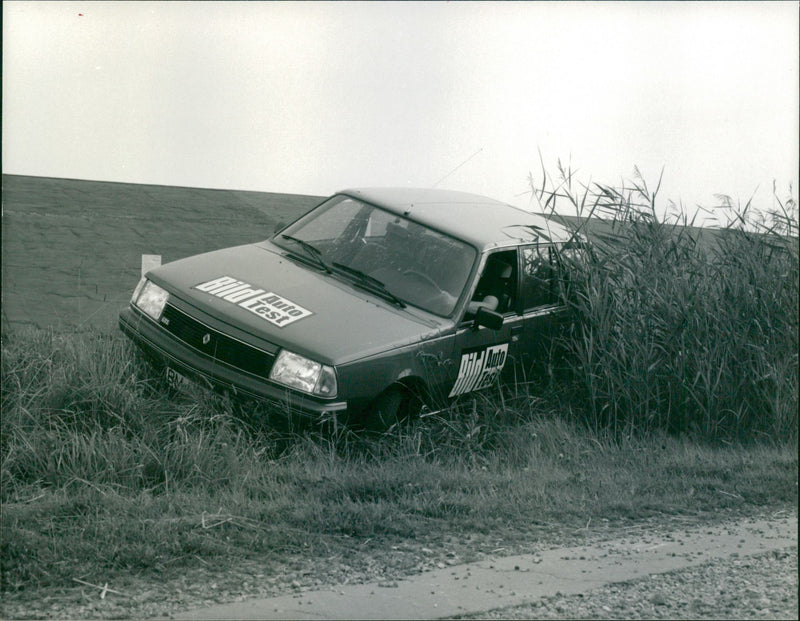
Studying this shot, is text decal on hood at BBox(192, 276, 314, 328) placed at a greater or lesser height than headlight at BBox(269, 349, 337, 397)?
greater

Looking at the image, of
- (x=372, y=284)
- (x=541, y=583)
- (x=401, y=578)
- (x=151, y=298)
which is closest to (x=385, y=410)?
(x=372, y=284)

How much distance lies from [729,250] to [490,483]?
13.7ft

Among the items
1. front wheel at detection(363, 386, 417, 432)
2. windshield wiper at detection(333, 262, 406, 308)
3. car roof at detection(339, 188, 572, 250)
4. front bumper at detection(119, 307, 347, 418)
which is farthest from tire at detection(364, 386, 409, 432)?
car roof at detection(339, 188, 572, 250)

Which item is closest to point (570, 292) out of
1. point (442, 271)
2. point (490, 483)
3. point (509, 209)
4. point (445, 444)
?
point (509, 209)

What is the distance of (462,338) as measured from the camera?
7.18 m

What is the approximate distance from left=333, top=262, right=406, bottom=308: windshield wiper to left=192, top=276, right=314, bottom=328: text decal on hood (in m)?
0.64

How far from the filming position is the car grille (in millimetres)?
6359

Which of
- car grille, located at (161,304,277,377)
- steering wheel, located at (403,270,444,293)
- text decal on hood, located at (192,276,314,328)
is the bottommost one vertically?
car grille, located at (161,304,277,377)

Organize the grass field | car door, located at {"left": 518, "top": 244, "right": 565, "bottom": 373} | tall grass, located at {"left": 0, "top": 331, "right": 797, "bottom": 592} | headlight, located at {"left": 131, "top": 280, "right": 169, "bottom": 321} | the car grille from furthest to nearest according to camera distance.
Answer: car door, located at {"left": 518, "top": 244, "right": 565, "bottom": 373} < headlight, located at {"left": 131, "top": 280, "right": 169, "bottom": 321} < the car grille < the grass field < tall grass, located at {"left": 0, "top": 331, "right": 797, "bottom": 592}

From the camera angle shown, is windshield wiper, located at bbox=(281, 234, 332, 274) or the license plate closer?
the license plate

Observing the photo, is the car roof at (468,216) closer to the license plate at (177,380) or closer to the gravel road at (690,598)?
the license plate at (177,380)

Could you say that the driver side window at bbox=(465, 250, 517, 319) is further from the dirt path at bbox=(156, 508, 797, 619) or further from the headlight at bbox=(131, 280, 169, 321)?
the dirt path at bbox=(156, 508, 797, 619)

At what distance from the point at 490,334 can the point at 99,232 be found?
420 centimetres

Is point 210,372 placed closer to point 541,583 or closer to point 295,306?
point 295,306
